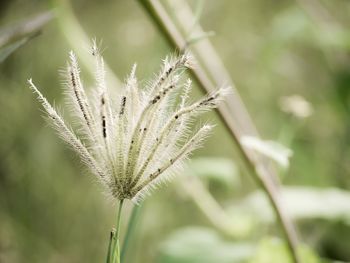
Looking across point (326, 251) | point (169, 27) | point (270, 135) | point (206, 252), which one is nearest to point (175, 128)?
point (169, 27)

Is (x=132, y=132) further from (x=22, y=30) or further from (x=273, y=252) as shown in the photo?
(x=273, y=252)

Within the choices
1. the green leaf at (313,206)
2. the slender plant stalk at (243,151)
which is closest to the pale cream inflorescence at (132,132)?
the slender plant stalk at (243,151)

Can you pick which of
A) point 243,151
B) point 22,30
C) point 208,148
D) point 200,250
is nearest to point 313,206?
point 200,250

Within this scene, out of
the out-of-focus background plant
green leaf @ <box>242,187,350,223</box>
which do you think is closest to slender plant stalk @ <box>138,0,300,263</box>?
the out-of-focus background plant

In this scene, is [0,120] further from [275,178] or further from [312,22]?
[275,178]

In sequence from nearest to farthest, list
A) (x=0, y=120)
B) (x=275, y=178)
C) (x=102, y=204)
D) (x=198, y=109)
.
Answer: (x=198, y=109) → (x=275, y=178) → (x=0, y=120) → (x=102, y=204)

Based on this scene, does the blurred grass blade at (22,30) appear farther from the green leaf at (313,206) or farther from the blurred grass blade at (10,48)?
the green leaf at (313,206)

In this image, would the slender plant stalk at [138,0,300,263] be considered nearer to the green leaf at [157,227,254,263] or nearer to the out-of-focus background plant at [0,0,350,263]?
the out-of-focus background plant at [0,0,350,263]
